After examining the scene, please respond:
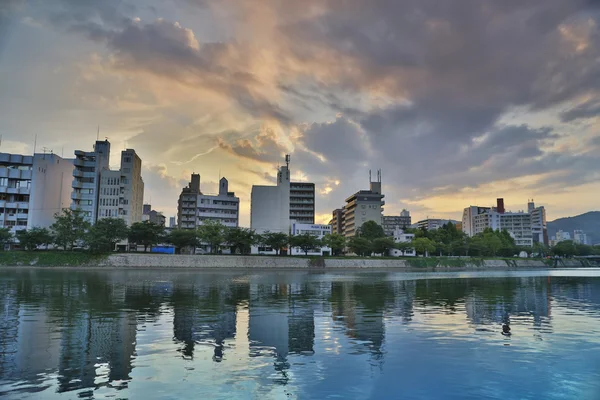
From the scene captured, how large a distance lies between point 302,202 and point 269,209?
2675 centimetres

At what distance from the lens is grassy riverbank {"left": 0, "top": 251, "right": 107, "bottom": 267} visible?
3509 inches

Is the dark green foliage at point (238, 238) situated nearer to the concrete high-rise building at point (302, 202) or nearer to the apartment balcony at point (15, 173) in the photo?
the apartment balcony at point (15, 173)

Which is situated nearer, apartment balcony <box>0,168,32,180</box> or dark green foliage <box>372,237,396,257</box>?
apartment balcony <box>0,168,32,180</box>

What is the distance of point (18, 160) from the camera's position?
118 meters

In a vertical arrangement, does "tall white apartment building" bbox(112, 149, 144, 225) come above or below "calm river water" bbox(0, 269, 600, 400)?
above

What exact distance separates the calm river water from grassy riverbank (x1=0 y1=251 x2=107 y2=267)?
221ft

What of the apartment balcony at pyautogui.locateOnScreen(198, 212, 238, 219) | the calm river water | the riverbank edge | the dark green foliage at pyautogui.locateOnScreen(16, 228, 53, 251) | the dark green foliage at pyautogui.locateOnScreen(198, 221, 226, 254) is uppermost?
the apartment balcony at pyautogui.locateOnScreen(198, 212, 238, 219)

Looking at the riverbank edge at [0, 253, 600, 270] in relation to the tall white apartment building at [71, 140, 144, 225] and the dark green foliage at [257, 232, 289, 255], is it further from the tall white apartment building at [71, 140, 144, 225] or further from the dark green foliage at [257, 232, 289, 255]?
the tall white apartment building at [71, 140, 144, 225]

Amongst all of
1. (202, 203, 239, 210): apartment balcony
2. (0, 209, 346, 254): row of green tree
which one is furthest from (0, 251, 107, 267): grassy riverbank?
(202, 203, 239, 210): apartment balcony

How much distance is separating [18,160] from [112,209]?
27.4 m

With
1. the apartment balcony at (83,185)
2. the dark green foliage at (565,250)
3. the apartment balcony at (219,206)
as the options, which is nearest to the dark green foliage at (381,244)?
the apartment balcony at (219,206)

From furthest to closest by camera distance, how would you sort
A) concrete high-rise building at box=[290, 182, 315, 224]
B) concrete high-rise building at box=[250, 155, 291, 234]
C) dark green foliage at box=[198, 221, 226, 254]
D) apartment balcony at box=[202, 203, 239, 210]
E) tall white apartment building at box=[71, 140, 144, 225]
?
concrete high-rise building at box=[290, 182, 315, 224] < concrete high-rise building at box=[250, 155, 291, 234] < apartment balcony at box=[202, 203, 239, 210] < tall white apartment building at box=[71, 140, 144, 225] < dark green foliage at box=[198, 221, 226, 254]

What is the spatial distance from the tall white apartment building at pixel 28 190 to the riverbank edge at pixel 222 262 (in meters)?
29.7

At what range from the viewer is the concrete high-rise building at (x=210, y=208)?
161 m
